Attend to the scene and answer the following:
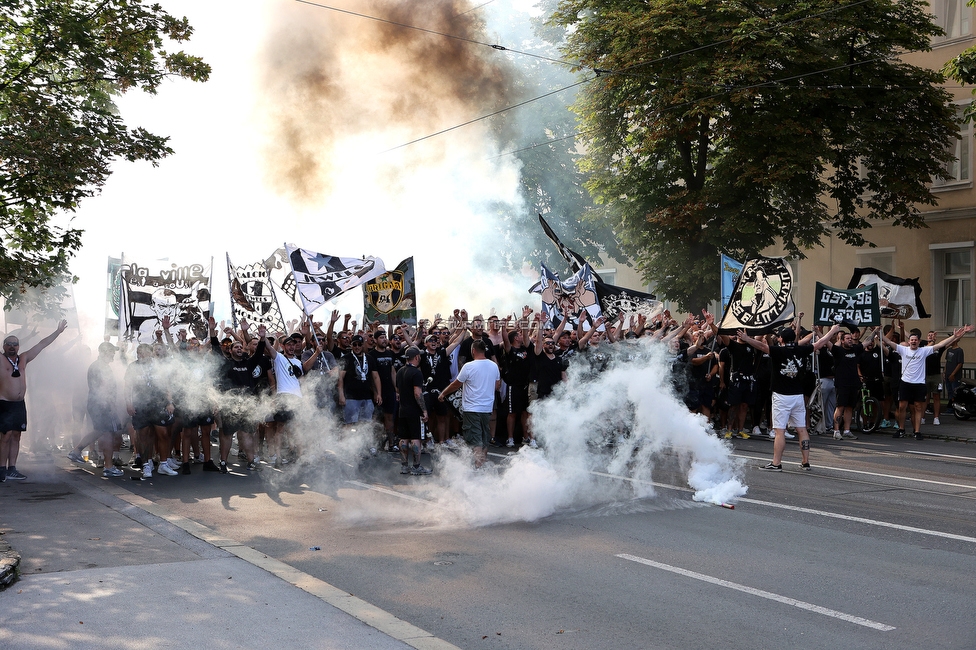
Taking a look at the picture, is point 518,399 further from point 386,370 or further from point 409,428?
point 409,428

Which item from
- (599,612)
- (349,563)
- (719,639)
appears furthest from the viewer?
(349,563)

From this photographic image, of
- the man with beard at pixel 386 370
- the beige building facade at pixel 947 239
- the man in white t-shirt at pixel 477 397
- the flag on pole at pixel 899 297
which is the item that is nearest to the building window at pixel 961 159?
the beige building facade at pixel 947 239

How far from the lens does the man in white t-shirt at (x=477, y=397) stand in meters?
10.0

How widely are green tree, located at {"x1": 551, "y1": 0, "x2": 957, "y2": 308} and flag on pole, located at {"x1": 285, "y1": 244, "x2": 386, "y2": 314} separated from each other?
8731 millimetres

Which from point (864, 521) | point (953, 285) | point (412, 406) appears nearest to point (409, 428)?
point (412, 406)

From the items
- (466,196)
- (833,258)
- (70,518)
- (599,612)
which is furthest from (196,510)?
(466,196)

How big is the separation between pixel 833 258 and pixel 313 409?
20348 mm

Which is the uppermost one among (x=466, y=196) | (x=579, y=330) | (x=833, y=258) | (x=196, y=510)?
(x=466, y=196)

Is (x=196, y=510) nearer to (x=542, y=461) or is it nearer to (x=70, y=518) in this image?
(x=70, y=518)

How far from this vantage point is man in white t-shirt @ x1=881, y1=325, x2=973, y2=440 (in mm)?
15242

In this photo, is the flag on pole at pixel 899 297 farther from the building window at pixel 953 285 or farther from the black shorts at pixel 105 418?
the black shorts at pixel 105 418

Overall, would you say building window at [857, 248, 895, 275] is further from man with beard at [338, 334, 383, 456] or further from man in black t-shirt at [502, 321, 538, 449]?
man with beard at [338, 334, 383, 456]

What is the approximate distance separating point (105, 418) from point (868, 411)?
482 inches

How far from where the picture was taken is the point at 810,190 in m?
23.1
